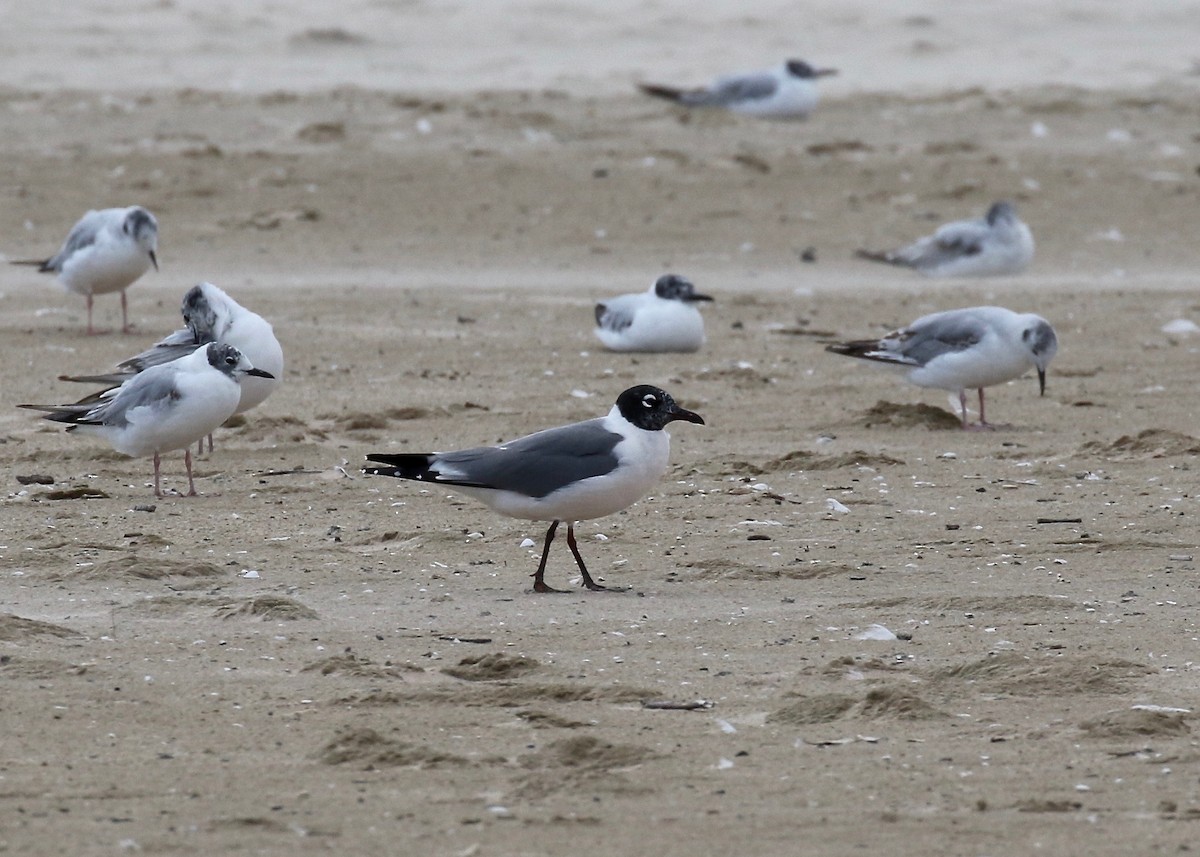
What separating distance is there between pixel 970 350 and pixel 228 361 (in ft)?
11.8

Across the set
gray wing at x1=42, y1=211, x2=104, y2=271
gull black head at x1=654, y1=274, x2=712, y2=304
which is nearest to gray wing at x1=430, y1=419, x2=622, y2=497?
gull black head at x1=654, y1=274, x2=712, y2=304

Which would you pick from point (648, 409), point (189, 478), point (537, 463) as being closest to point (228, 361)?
point (189, 478)

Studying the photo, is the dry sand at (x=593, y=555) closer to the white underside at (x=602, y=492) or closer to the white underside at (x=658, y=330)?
the white underside at (x=658, y=330)

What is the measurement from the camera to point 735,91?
19.1 m

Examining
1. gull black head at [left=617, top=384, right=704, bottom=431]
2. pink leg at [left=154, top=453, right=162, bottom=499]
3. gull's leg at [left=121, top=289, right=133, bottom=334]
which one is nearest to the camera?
gull black head at [left=617, top=384, right=704, bottom=431]

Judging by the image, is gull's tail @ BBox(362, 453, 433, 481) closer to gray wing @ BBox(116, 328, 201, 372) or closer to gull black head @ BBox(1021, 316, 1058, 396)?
gray wing @ BBox(116, 328, 201, 372)

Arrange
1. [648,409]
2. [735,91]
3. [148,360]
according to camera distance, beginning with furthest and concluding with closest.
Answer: [735,91]
[148,360]
[648,409]

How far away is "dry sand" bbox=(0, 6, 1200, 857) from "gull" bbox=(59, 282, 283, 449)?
13.7 inches

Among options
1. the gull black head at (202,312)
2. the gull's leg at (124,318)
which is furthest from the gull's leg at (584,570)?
the gull's leg at (124,318)

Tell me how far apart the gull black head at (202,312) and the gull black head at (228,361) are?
0.86m

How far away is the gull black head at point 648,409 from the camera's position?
675cm

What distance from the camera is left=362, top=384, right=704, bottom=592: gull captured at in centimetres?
662

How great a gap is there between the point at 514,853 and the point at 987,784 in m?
1.20

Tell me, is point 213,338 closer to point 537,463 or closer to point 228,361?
point 228,361
